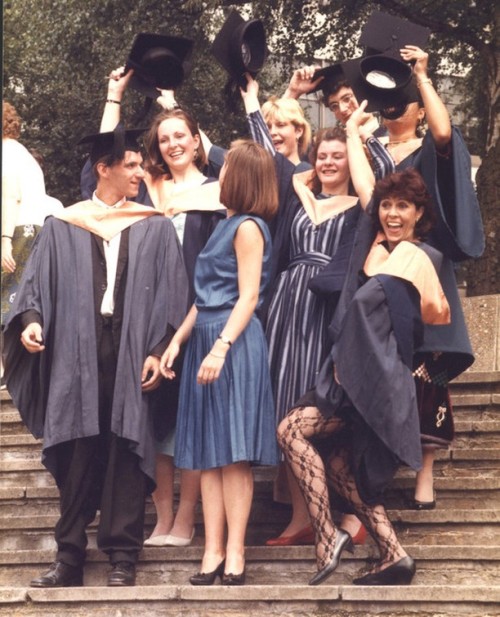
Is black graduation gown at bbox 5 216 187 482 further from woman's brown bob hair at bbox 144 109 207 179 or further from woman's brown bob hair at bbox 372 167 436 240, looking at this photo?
woman's brown bob hair at bbox 372 167 436 240

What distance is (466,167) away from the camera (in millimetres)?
7094

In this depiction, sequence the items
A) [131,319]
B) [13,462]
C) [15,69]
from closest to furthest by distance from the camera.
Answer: [131,319] < [13,462] < [15,69]

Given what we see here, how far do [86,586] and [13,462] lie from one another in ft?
5.50

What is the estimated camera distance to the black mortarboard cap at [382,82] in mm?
7191

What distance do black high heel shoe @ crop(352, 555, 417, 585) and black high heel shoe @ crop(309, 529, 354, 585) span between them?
157mm

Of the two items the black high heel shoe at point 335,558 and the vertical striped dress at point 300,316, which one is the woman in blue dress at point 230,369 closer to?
the vertical striped dress at point 300,316

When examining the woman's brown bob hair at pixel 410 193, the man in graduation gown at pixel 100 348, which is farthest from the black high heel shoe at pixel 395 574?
the woman's brown bob hair at pixel 410 193

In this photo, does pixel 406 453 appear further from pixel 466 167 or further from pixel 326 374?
pixel 466 167

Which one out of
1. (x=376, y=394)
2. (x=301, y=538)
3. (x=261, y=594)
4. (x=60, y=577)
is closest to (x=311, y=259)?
(x=376, y=394)

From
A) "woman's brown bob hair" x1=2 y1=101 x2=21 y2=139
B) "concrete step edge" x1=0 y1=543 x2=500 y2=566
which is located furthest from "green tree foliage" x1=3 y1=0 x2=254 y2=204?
"concrete step edge" x1=0 y1=543 x2=500 y2=566

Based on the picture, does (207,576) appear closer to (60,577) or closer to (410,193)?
(60,577)

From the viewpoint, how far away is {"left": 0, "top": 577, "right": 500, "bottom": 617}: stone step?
618 centimetres

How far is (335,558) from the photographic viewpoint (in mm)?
6469

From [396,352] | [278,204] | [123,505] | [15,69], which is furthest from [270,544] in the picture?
[15,69]
